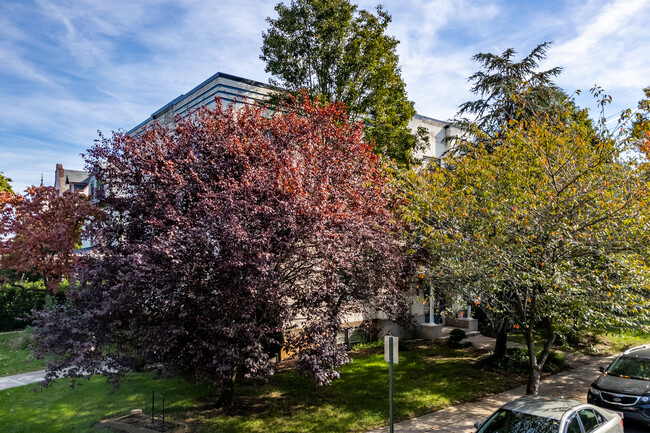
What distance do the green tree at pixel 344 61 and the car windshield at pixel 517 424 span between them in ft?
35.8

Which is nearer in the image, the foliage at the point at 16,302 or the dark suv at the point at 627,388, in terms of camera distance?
the dark suv at the point at 627,388

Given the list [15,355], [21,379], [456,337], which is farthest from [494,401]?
[15,355]

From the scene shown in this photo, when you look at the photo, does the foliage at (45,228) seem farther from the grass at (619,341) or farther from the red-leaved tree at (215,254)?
the grass at (619,341)

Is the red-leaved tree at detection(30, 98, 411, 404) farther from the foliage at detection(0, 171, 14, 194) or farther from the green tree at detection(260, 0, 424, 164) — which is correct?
the foliage at detection(0, 171, 14, 194)

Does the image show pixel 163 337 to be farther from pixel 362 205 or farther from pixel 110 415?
pixel 362 205

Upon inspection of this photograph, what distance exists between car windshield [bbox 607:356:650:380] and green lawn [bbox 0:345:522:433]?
303cm

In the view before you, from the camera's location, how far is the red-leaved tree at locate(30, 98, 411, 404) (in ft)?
26.9

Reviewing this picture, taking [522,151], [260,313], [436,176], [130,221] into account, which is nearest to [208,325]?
[260,313]

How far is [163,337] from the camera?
8.20 m

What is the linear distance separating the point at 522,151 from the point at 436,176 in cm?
203

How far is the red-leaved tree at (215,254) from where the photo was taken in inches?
323

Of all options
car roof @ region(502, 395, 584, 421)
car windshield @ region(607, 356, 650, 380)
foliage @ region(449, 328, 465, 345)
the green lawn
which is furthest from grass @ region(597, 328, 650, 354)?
car roof @ region(502, 395, 584, 421)

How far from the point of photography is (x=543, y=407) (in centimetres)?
702

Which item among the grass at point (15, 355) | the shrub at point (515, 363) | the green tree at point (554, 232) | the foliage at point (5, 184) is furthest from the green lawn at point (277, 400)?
the foliage at point (5, 184)
